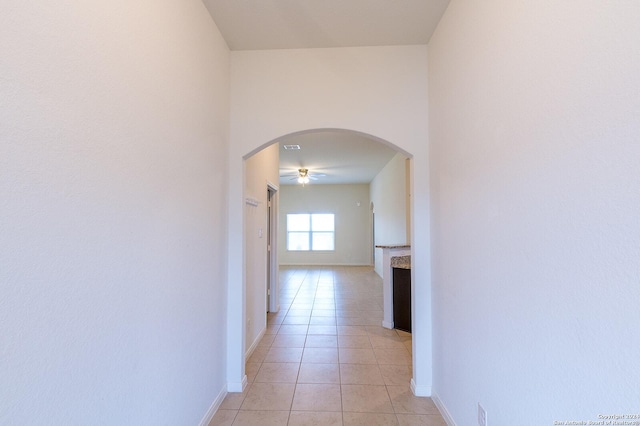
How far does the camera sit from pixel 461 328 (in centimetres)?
181

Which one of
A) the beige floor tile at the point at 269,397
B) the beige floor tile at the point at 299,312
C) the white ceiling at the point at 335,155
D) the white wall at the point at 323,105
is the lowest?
the beige floor tile at the point at 269,397

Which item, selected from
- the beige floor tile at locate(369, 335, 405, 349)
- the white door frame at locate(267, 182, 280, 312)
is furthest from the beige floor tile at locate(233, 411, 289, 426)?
the white door frame at locate(267, 182, 280, 312)

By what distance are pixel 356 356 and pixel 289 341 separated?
2.74ft

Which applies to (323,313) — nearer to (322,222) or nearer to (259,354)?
(259,354)

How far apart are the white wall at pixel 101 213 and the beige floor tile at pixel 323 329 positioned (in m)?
2.03

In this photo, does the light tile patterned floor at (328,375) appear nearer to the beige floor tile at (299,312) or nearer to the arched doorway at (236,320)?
the beige floor tile at (299,312)

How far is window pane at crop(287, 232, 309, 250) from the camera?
1083cm

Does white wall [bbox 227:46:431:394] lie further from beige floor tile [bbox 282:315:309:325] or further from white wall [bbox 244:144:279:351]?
beige floor tile [bbox 282:315:309:325]

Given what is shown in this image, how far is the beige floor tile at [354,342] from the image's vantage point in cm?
336

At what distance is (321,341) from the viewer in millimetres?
3494

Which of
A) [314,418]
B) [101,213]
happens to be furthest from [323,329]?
[101,213]

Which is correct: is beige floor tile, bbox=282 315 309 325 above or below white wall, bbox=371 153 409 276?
below

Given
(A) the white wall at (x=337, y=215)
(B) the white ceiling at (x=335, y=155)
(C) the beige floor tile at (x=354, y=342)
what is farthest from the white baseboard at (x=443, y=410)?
(A) the white wall at (x=337, y=215)

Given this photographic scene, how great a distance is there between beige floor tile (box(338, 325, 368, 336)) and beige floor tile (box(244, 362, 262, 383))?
121 cm
